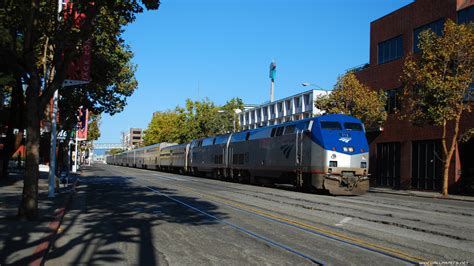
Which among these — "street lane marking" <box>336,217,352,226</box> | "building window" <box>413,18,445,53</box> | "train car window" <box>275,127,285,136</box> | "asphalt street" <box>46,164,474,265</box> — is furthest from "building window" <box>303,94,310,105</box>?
"street lane marking" <box>336,217,352,226</box>

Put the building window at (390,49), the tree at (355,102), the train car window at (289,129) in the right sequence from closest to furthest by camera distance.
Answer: the train car window at (289,129)
the tree at (355,102)
the building window at (390,49)

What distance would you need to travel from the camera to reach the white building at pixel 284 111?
215 ft

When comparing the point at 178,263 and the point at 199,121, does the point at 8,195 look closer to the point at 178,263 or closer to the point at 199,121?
the point at 178,263

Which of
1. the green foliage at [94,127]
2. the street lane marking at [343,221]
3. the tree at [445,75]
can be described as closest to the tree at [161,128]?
the green foliage at [94,127]

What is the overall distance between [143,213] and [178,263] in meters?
6.71

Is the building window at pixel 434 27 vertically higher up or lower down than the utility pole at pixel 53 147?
higher up

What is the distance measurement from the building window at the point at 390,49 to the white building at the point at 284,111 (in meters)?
17.4

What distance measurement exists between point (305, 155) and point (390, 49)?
19.8 m

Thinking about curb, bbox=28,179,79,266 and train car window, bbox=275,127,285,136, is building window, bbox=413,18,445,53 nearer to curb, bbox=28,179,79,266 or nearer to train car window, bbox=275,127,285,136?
train car window, bbox=275,127,285,136

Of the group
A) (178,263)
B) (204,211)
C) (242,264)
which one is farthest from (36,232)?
(204,211)

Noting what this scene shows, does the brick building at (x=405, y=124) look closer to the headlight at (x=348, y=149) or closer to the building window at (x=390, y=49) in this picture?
the building window at (x=390, y=49)

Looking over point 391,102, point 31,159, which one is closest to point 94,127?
point 391,102

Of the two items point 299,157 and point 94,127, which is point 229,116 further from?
point 299,157

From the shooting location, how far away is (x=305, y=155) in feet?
Result: 79.7
